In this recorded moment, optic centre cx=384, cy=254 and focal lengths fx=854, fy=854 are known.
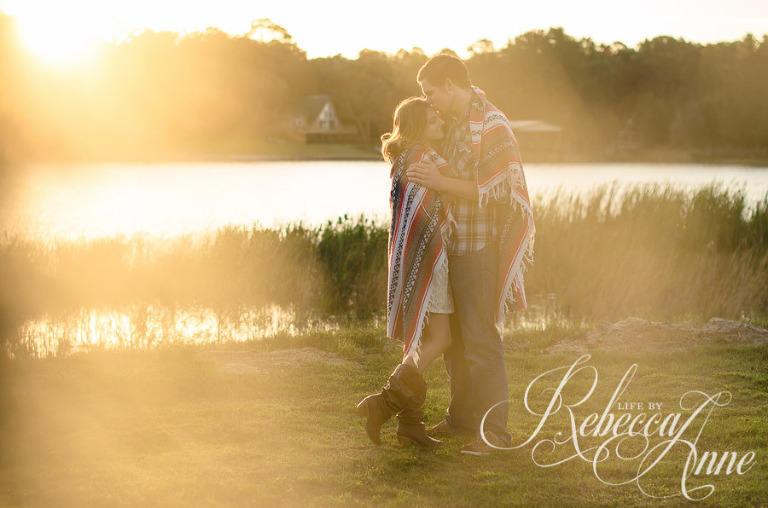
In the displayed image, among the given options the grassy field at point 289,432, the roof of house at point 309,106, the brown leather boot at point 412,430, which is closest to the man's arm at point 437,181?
the brown leather boot at point 412,430

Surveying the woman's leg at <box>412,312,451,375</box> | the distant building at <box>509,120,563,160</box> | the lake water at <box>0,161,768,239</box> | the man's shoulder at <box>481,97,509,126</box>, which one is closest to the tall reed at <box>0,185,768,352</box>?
the lake water at <box>0,161,768,239</box>

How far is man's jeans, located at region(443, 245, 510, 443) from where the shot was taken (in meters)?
4.45

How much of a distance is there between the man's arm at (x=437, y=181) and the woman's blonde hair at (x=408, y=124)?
14 centimetres

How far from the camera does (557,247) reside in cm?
1240

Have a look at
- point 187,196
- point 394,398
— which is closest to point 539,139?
point 187,196

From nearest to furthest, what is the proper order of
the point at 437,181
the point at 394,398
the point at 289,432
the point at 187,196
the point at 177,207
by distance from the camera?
the point at 437,181 < the point at 394,398 < the point at 289,432 < the point at 177,207 < the point at 187,196

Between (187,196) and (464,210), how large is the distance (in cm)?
2519

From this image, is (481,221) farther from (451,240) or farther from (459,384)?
(459,384)

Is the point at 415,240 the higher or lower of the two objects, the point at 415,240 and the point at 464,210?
the lower

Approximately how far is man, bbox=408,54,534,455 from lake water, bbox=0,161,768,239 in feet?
27.4

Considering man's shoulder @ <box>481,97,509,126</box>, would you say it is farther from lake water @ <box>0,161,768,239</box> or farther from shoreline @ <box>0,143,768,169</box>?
shoreline @ <box>0,143,768,169</box>

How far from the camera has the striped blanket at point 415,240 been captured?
173 inches

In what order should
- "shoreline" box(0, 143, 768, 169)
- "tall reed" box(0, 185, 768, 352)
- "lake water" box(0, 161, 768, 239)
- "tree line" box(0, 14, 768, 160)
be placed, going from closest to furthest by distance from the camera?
"tall reed" box(0, 185, 768, 352) < "lake water" box(0, 161, 768, 239) < "shoreline" box(0, 143, 768, 169) < "tree line" box(0, 14, 768, 160)

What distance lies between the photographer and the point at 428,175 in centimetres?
429
